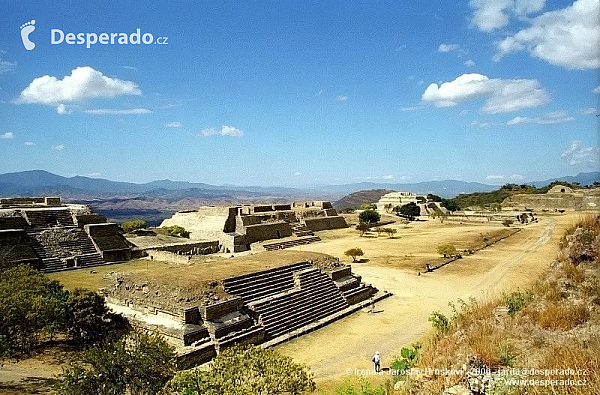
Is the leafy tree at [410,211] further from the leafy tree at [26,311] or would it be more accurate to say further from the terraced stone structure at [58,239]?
the leafy tree at [26,311]

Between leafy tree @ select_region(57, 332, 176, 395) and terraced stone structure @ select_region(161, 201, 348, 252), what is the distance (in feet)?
75.0

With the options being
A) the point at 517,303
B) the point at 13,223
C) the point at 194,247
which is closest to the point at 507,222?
the point at 194,247

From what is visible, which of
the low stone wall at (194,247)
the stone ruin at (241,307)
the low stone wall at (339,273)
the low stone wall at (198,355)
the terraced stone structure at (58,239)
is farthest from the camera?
the low stone wall at (194,247)

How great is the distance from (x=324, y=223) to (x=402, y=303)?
84.2 ft

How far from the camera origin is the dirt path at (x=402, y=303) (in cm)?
1159

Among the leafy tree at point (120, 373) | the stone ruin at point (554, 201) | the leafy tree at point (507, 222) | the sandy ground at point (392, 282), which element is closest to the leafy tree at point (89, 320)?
the sandy ground at point (392, 282)

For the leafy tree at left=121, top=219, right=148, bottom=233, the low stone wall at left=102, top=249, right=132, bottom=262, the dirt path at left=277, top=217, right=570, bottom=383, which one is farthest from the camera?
the leafy tree at left=121, top=219, right=148, bottom=233

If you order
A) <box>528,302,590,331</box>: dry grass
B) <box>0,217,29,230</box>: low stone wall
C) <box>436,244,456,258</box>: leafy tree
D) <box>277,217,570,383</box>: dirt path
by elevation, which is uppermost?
<box>0,217,29,230</box>: low stone wall

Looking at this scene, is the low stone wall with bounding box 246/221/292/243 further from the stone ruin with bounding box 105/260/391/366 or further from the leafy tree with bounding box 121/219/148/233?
the stone ruin with bounding box 105/260/391/366

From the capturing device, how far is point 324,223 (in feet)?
139

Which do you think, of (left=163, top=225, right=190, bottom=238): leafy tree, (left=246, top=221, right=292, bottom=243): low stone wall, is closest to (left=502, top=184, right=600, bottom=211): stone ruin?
(left=246, top=221, right=292, bottom=243): low stone wall

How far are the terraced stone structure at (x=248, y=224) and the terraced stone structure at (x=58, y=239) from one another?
298 inches

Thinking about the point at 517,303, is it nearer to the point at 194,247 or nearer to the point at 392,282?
the point at 392,282

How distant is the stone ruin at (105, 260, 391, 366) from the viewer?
11.7m
